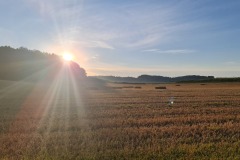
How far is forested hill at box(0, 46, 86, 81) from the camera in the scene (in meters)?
80.7

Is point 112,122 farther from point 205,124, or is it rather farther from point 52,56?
point 52,56

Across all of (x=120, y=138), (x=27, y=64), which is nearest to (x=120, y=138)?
(x=120, y=138)

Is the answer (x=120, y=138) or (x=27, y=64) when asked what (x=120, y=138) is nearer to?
(x=120, y=138)

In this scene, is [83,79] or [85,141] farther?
[83,79]

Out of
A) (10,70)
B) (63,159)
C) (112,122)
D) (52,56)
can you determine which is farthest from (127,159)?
(52,56)

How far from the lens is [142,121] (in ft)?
53.3

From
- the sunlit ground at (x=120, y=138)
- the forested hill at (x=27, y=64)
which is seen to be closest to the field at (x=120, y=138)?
the sunlit ground at (x=120, y=138)

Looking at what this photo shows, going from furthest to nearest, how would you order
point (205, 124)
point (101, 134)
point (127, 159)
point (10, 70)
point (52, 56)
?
point (52, 56) < point (10, 70) < point (205, 124) < point (101, 134) < point (127, 159)

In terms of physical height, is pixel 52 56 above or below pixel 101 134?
above

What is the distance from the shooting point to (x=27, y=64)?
86188 mm

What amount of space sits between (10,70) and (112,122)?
6980 cm

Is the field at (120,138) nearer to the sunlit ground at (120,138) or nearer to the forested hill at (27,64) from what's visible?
the sunlit ground at (120,138)

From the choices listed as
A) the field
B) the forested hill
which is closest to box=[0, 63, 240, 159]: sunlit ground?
the field

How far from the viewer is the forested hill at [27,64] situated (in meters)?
80.7
